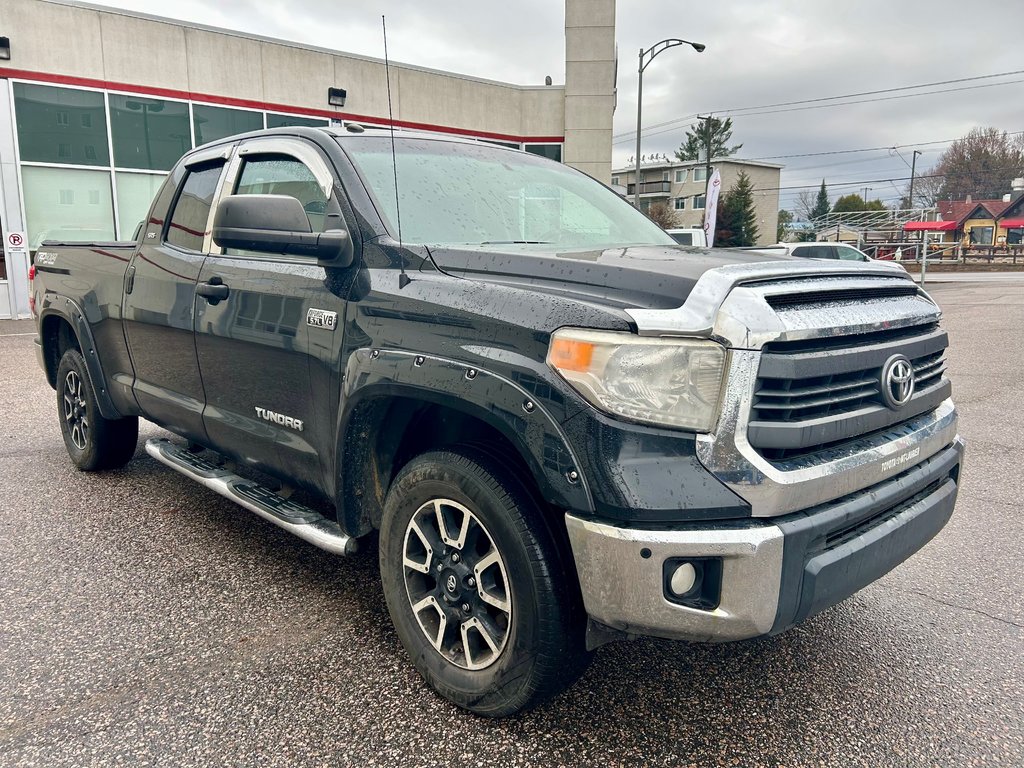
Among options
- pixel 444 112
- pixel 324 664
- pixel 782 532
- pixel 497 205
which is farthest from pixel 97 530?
pixel 444 112

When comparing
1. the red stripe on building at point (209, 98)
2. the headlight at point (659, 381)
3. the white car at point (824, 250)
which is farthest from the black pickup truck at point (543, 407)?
the white car at point (824, 250)

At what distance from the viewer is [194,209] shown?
384cm

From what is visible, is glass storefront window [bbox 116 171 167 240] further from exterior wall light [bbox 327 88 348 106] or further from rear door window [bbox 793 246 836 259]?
rear door window [bbox 793 246 836 259]

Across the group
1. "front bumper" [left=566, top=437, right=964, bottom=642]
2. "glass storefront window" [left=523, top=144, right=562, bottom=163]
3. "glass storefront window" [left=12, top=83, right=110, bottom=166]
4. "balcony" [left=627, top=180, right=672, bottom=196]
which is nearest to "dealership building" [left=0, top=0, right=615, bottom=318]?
"glass storefront window" [left=12, top=83, right=110, bottom=166]

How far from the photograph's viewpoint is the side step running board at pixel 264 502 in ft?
9.34

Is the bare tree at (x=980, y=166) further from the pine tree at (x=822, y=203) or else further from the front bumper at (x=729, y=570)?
the front bumper at (x=729, y=570)

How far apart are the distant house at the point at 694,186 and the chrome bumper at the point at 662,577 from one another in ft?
222

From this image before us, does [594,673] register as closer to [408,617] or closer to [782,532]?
[408,617]

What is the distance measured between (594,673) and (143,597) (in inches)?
75.4

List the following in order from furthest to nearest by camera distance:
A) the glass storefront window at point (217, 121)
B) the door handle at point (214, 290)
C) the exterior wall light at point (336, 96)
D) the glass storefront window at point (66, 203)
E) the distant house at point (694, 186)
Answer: the distant house at point (694, 186) < the exterior wall light at point (336, 96) < the glass storefront window at point (217, 121) < the glass storefront window at point (66, 203) < the door handle at point (214, 290)

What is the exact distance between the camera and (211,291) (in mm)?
3369

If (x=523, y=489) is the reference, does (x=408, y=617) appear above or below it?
below

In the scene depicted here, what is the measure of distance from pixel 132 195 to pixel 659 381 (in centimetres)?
1698

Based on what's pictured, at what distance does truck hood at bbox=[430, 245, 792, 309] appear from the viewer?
2098 millimetres
